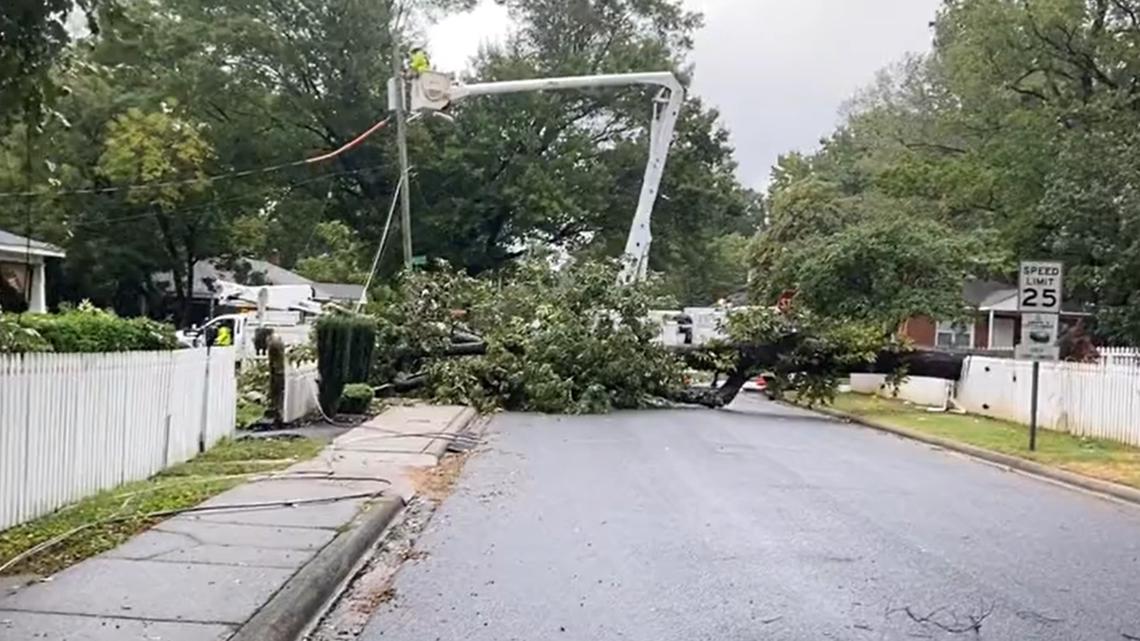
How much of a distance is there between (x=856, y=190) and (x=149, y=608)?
65286 millimetres

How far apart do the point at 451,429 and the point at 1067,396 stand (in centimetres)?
1102

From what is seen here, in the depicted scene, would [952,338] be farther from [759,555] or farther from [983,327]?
[759,555]

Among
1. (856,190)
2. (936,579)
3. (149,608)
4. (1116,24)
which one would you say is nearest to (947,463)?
(936,579)

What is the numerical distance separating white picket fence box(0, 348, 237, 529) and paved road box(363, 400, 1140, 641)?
300 centimetres

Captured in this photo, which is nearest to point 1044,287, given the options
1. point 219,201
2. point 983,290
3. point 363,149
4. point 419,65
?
point 419,65

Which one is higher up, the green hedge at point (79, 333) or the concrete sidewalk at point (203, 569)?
the green hedge at point (79, 333)

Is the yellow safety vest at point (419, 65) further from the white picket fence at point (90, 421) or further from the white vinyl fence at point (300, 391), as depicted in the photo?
the white picket fence at point (90, 421)

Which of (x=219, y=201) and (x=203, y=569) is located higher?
(x=219, y=201)

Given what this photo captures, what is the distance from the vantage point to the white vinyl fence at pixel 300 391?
1934cm

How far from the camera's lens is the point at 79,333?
1125cm

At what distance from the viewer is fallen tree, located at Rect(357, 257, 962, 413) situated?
26.4m

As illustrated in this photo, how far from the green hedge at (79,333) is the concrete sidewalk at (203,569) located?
6.33ft

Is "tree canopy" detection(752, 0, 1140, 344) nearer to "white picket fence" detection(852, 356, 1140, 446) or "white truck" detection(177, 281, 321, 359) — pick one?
"white picket fence" detection(852, 356, 1140, 446)

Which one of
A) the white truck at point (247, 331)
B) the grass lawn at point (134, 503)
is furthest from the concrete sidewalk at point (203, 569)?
the white truck at point (247, 331)
